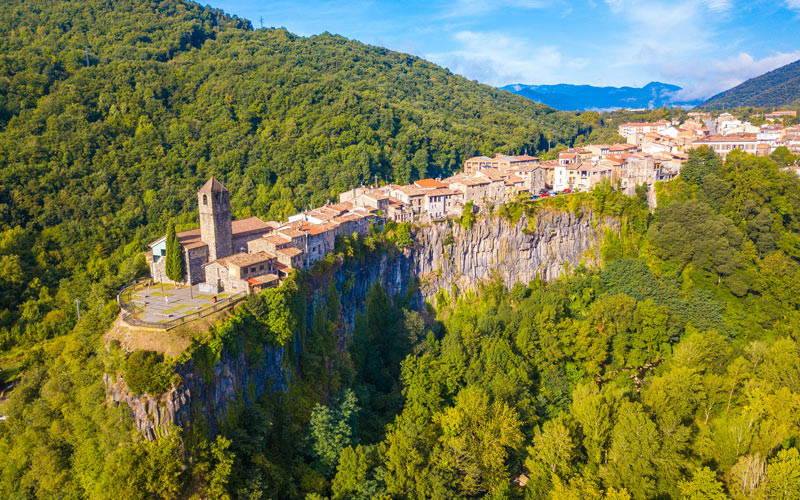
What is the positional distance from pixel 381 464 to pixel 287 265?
55.2 feet

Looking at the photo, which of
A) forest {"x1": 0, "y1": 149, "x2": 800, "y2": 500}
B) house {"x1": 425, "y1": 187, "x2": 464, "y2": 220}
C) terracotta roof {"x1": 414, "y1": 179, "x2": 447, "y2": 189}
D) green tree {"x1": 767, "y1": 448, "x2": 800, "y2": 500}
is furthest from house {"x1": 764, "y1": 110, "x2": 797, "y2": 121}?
green tree {"x1": 767, "y1": 448, "x2": 800, "y2": 500}

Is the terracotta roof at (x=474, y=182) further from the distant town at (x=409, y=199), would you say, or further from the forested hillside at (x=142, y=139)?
the forested hillside at (x=142, y=139)

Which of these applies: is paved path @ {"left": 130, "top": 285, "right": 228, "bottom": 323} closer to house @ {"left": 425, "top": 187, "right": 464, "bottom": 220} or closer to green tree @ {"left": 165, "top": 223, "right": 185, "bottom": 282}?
green tree @ {"left": 165, "top": 223, "right": 185, "bottom": 282}

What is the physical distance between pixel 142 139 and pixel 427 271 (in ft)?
170

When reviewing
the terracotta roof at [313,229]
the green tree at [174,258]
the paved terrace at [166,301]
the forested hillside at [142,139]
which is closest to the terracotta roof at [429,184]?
the forested hillside at [142,139]

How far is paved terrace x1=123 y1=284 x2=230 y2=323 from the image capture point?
1318 inches

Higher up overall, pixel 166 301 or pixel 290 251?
pixel 290 251

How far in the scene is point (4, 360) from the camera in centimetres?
4972

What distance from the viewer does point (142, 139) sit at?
80.9 metres

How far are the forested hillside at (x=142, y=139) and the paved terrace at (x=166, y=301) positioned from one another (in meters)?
6.93

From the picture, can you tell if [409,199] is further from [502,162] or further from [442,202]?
[502,162]

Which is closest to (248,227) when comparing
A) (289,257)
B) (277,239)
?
(277,239)

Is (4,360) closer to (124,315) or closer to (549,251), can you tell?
(124,315)

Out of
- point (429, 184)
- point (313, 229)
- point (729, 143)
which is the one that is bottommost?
point (313, 229)
